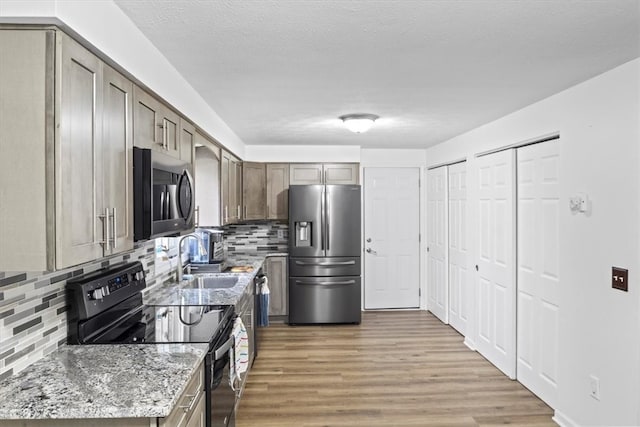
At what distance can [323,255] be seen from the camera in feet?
18.2

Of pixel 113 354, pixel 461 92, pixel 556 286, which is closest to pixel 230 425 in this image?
pixel 113 354

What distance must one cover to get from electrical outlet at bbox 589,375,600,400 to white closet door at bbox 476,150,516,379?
1.05 metres

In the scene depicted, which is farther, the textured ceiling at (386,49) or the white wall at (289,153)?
the white wall at (289,153)

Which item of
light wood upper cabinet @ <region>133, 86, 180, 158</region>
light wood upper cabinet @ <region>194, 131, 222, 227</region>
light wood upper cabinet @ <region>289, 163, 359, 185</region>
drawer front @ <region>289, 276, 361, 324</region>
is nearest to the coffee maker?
light wood upper cabinet @ <region>194, 131, 222, 227</region>

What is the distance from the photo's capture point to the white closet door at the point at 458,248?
16.2 feet

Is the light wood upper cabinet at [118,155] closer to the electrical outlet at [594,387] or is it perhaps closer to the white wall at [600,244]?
the white wall at [600,244]

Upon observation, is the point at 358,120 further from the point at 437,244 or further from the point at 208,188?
the point at 437,244

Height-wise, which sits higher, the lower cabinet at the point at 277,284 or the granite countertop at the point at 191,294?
the granite countertop at the point at 191,294

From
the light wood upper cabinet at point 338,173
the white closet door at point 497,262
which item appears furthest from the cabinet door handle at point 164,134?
the light wood upper cabinet at point 338,173

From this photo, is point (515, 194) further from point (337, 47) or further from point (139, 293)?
point (139, 293)

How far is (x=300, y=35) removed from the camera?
6.73 ft

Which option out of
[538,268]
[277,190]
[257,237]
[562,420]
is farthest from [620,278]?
[257,237]

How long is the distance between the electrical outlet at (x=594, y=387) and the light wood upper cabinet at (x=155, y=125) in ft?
9.41

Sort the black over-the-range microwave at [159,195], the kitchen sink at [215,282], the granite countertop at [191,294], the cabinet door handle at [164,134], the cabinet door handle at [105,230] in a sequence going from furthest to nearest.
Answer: the kitchen sink at [215,282] < the granite countertop at [191,294] < the cabinet door handle at [164,134] < the black over-the-range microwave at [159,195] < the cabinet door handle at [105,230]
